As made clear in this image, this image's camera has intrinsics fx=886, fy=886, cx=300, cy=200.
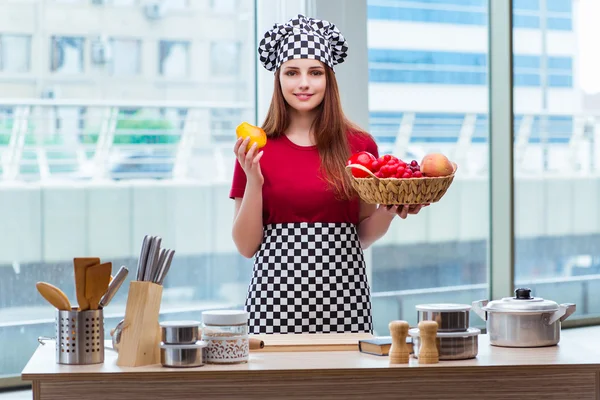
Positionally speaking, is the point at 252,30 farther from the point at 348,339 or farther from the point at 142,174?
the point at 348,339

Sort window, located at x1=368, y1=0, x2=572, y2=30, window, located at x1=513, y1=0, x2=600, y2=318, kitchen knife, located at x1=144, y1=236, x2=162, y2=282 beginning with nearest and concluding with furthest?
kitchen knife, located at x1=144, y1=236, x2=162, y2=282
window, located at x1=368, y1=0, x2=572, y2=30
window, located at x1=513, y1=0, x2=600, y2=318

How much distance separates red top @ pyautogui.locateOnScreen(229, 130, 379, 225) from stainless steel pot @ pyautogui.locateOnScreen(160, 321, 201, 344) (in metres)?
0.84

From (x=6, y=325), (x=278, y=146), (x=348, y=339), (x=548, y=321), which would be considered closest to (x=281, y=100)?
(x=278, y=146)

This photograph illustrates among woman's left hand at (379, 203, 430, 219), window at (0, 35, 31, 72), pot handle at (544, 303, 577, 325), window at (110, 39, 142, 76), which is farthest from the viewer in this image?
window at (110, 39, 142, 76)

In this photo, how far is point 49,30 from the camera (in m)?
4.34

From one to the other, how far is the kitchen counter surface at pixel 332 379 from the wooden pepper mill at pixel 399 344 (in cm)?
3

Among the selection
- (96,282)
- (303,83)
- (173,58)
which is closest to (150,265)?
(96,282)

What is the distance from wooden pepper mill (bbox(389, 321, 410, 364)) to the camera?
1996mm

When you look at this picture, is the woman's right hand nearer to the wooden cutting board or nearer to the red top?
the red top

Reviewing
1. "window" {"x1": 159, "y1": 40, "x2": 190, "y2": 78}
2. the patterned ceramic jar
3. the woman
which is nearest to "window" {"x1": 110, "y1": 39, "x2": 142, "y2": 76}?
"window" {"x1": 159, "y1": 40, "x2": 190, "y2": 78}

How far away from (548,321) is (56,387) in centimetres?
117

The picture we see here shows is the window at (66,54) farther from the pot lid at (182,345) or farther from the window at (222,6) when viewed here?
the pot lid at (182,345)

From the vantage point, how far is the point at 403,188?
2.35m

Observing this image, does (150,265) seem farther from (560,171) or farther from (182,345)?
(560,171)
